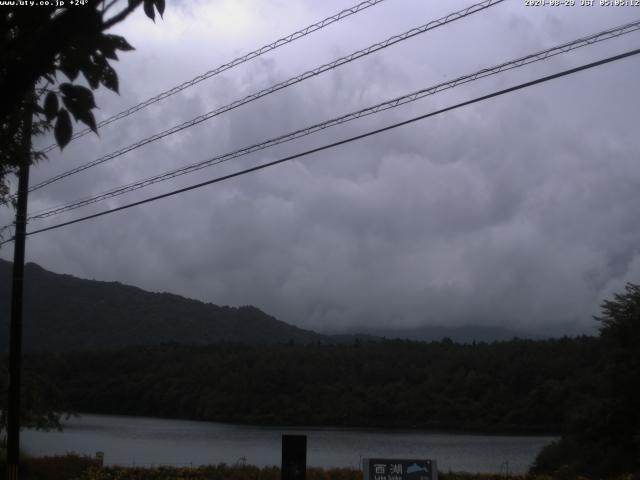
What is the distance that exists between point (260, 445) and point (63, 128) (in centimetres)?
3109

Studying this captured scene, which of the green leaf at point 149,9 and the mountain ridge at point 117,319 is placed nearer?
the green leaf at point 149,9

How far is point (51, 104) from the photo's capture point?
3941 millimetres

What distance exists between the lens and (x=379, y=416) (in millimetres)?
42781

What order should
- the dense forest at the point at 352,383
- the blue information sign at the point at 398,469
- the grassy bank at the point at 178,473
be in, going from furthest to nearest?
the dense forest at the point at 352,383, the grassy bank at the point at 178,473, the blue information sign at the point at 398,469

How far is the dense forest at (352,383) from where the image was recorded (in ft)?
127

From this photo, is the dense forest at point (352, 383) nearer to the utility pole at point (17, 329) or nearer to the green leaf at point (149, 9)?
the utility pole at point (17, 329)

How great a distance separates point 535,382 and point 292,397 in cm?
1212

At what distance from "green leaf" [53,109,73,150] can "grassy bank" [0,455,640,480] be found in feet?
53.6

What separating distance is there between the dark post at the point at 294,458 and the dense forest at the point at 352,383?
79.6 feet

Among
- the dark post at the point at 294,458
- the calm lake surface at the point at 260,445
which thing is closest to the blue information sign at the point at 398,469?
the dark post at the point at 294,458

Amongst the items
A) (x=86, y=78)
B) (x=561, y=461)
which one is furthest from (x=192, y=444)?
(x=86, y=78)

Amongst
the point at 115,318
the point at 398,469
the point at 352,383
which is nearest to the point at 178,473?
the point at 398,469

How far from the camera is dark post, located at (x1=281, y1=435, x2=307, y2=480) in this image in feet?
42.1

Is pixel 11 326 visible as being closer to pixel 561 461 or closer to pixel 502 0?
pixel 502 0
